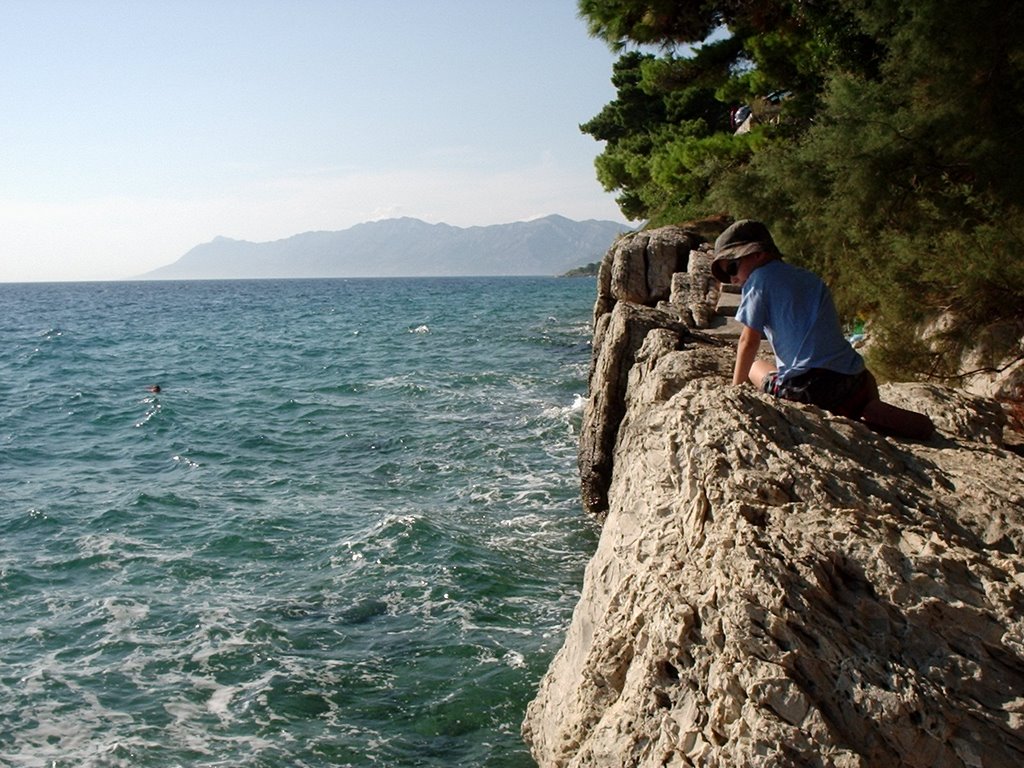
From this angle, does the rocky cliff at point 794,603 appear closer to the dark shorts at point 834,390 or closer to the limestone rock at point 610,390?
the dark shorts at point 834,390

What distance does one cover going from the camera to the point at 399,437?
18141mm

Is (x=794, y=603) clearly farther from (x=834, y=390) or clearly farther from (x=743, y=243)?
(x=743, y=243)

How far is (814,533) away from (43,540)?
11493mm

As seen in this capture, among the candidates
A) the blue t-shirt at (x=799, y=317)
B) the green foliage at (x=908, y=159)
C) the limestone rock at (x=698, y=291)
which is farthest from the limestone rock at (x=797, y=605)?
the limestone rock at (x=698, y=291)

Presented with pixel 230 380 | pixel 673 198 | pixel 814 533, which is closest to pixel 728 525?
pixel 814 533

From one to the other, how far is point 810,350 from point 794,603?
2.29m

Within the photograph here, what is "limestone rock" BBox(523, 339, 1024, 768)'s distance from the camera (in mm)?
3275

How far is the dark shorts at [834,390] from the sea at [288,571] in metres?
3.18

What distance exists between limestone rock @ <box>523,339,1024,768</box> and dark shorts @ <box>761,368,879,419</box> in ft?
1.14

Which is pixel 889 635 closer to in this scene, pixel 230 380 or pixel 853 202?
pixel 853 202

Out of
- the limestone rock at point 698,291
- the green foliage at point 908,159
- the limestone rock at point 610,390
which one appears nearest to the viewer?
the green foliage at point 908,159

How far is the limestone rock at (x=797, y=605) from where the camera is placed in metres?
3.28

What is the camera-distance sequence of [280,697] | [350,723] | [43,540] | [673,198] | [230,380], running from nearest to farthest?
1. [350,723]
2. [280,697]
3. [43,540]
4. [673,198]
5. [230,380]

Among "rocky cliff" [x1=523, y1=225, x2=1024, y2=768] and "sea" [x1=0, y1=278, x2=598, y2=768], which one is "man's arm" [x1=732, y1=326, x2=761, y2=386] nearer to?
"rocky cliff" [x1=523, y1=225, x2=1024, y2=768]
